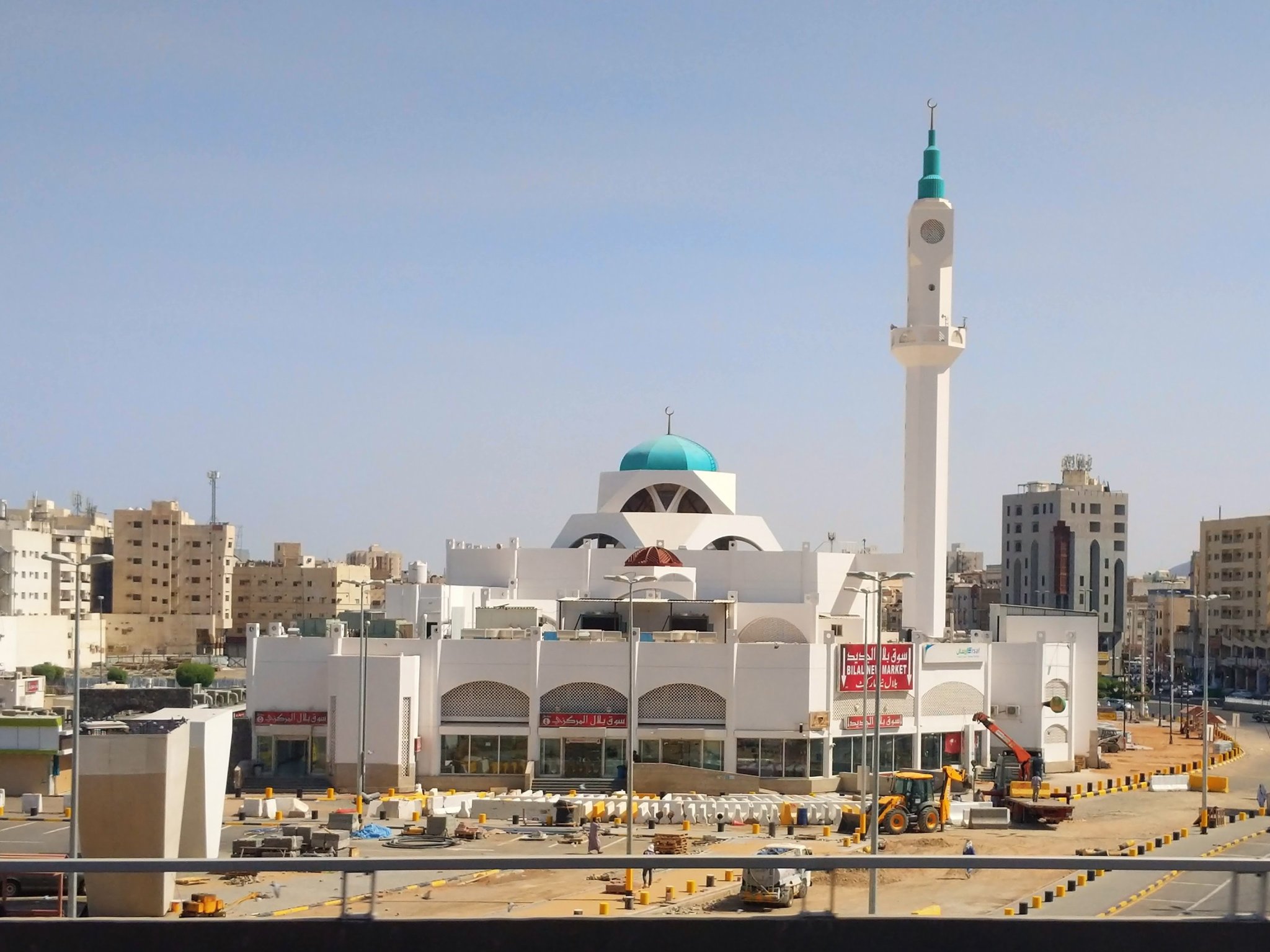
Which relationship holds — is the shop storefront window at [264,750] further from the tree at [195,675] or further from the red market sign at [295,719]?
the tree at [195,675]

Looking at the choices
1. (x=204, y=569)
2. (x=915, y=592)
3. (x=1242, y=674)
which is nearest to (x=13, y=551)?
(x=204, y=569)

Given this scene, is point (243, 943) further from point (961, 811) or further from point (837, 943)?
point (961, 811)

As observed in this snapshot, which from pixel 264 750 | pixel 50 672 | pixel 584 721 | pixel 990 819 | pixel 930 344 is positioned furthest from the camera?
pixel 50 672

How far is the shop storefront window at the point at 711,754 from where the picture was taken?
46.4 metres

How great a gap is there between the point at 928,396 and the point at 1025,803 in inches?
767

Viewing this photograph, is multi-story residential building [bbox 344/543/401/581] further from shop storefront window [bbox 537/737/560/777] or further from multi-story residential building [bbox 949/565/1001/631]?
shop storefront window [bbox 537/737/560/777]

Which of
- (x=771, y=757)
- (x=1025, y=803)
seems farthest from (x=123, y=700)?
(x=1025, y=803)

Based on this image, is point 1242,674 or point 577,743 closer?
point 577,743

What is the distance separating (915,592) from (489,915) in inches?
1953

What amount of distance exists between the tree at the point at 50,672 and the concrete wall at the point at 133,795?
75.0 m

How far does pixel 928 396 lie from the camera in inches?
2200

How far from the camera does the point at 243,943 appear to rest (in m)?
7.68

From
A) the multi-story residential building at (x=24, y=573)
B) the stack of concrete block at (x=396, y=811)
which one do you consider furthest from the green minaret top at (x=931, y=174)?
the multi-story residential building at (x=24, y=573)

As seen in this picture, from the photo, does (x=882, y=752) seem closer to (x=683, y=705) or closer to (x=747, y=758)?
(x=747, y=758)
